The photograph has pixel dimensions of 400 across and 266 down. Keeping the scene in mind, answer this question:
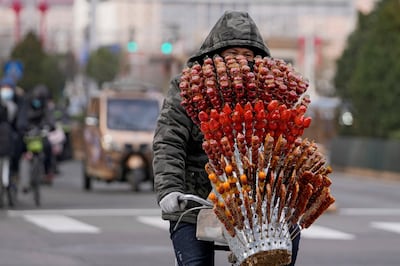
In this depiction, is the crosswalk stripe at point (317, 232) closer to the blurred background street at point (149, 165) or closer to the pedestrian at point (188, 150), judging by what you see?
the blurred background street at point (149, 165)

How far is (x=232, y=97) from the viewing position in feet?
20.5

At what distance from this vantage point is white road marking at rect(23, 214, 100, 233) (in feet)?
56.2

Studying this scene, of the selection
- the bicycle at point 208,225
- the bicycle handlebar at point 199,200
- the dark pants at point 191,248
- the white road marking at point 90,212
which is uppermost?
the bicycle handlebar at point 199,200

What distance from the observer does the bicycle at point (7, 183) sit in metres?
20.1

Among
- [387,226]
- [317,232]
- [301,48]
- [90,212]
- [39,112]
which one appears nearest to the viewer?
[317,232]

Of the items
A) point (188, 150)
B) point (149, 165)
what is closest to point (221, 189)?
point (188, 150)

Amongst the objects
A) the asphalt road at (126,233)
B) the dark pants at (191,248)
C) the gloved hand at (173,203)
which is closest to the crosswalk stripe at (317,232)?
the asphalt road at (126,233)

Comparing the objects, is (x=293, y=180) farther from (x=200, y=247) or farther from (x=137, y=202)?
(x=137, y=202)

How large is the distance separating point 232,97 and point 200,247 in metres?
0.73

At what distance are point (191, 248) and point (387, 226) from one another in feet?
40.2

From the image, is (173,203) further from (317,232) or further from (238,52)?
(317,232)

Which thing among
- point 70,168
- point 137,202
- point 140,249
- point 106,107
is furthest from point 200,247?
point 70,168

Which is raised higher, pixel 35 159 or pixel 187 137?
pixel 187 137

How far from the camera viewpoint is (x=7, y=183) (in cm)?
2041
